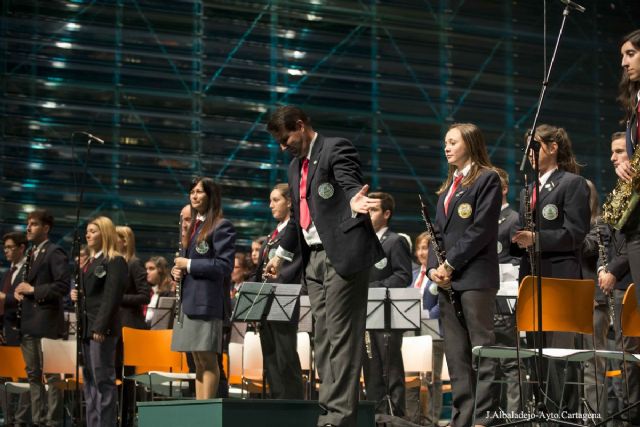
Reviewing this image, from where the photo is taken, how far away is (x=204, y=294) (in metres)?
6.19

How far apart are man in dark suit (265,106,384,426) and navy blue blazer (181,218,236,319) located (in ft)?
4.93

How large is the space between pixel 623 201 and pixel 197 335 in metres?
3.11

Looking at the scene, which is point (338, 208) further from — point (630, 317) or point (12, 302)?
point (12, 302)

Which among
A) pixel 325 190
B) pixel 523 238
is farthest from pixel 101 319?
pixel 523 238

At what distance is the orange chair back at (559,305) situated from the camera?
4.97 meters

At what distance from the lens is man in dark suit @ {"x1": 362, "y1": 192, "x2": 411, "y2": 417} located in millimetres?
6897

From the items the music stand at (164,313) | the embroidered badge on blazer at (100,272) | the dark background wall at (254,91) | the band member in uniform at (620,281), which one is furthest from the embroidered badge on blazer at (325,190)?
the dark background wall at (254,91)

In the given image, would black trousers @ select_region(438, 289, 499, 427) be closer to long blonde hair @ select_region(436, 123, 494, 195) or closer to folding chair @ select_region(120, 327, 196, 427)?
long blonde hair @ select_region(436, 123, 494, 195)

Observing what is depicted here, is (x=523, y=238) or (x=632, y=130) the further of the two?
(x=523, y=238)

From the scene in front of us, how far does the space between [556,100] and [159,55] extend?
5056mm

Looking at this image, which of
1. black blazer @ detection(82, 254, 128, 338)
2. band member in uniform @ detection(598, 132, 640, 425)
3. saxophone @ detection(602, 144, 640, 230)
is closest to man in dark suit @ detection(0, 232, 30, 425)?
black blazer @ detection(82, 254, 128, 338)

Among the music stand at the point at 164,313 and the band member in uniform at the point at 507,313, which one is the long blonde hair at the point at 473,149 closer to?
the band member in uniform at the point at 507,313

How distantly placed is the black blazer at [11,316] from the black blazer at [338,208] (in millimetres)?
4156

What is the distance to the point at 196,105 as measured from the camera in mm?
11211
